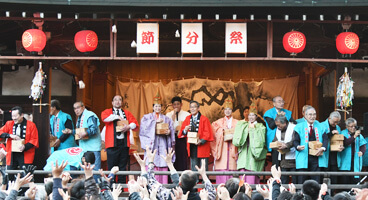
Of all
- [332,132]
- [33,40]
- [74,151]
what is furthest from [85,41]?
[332,132]

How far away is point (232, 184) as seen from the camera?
23.8 ft

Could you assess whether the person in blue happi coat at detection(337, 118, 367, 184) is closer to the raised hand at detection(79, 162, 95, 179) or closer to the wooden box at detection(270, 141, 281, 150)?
the wooden box at detection(270, 141, 281, 150)

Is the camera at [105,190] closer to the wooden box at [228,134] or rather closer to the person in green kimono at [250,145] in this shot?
the person in green kimono at [250,145]

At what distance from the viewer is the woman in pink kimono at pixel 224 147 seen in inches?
508

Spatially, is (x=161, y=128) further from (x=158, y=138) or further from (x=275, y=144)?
(x=275, y=144)

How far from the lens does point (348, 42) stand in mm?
12539

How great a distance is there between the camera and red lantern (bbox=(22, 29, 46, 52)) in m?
12.5

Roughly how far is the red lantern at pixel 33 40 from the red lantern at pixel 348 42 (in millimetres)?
6060

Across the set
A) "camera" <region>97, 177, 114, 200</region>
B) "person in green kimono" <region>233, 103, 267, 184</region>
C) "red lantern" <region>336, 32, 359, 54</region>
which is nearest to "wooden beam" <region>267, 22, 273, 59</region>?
"person in green kimono" <region>233, 103, 267, 184</region>

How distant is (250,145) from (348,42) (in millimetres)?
2877

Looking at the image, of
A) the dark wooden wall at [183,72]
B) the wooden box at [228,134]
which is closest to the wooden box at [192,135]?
the wooden box at [228,134]

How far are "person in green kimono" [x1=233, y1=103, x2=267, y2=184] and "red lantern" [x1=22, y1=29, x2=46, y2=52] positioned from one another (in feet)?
14.2

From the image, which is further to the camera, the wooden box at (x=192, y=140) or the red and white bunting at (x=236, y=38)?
the wooden box at (x=192, y=140)

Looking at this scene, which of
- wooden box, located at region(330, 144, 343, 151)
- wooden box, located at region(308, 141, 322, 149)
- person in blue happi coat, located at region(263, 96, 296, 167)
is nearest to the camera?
wooden box, located at region(308, 141, 322, 149)
